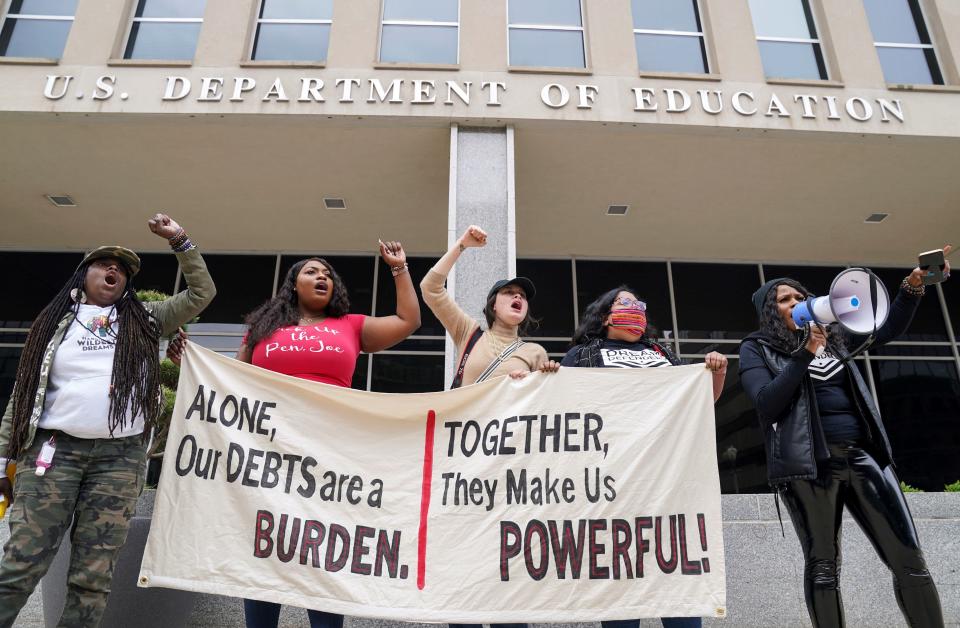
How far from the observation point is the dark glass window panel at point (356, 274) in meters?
10.8

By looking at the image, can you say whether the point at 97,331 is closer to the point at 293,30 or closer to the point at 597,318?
the point at 597,318

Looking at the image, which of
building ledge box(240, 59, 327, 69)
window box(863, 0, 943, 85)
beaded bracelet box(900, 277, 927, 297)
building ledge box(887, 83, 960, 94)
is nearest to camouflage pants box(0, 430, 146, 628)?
beaded bracelet box(900, 277, 927, 297)

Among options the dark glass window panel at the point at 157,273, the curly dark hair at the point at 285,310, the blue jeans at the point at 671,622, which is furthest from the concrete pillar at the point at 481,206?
the dark glass window panel at the point at 157,273

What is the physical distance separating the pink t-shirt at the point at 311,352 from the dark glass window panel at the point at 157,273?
8.52m

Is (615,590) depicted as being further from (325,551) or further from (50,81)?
(50,81)

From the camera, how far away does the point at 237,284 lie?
35.1 ft

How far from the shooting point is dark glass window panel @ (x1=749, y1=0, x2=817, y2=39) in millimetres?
8562

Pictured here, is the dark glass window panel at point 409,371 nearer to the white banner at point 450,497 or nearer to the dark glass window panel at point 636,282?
the dark glass window panel at point 636,282

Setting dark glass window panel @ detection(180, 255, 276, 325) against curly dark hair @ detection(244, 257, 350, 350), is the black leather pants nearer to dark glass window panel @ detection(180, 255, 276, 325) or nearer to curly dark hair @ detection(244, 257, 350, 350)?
curly dark hair @ detection(244, 257, 350, 350)

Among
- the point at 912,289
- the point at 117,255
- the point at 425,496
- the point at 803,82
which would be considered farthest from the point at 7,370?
the point at 803,82

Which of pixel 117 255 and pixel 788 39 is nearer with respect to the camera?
pixel 117 255

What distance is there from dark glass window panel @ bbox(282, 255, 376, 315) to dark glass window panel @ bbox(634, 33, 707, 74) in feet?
17.2

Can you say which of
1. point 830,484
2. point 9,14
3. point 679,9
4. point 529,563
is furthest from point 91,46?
point 830,484

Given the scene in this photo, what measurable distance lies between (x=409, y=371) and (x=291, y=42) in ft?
16.8
